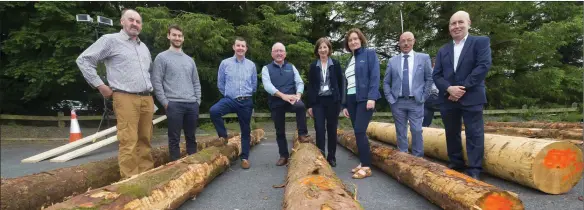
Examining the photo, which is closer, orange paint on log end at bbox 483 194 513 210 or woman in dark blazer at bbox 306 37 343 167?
orange paint on log end at bbox 483 194 513 210

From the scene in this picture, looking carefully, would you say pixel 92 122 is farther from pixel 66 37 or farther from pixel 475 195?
pixel 475 195

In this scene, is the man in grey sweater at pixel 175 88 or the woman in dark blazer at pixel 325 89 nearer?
the man in grey sweater at pixel 175 88

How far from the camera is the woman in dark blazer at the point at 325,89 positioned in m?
4.55

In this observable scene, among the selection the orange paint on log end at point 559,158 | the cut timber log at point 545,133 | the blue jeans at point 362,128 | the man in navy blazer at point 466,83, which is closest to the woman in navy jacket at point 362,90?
the blue jeans at point 362,128

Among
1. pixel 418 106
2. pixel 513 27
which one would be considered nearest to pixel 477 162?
pixel 418 106

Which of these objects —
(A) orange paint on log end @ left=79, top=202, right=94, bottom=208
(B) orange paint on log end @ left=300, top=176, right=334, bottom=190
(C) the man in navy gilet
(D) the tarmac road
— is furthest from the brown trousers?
(B) orange paint on log end @ left=300, top=176, right=334, bottom=190

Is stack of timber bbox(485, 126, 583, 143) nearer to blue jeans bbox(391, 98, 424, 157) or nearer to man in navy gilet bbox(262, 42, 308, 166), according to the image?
blue jeans bbox(391, 98, 424, 157)

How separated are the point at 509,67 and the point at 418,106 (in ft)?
40.2

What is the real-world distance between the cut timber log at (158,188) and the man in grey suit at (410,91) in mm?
2436

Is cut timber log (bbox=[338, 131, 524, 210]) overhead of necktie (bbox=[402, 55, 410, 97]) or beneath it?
beneath

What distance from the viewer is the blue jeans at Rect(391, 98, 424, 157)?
4.35 meters

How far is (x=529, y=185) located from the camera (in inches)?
129

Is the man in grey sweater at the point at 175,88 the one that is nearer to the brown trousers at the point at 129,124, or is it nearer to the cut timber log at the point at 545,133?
the brown trousers at the point at 129,124

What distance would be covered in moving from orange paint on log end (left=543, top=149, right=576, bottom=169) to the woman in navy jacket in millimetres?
1722
